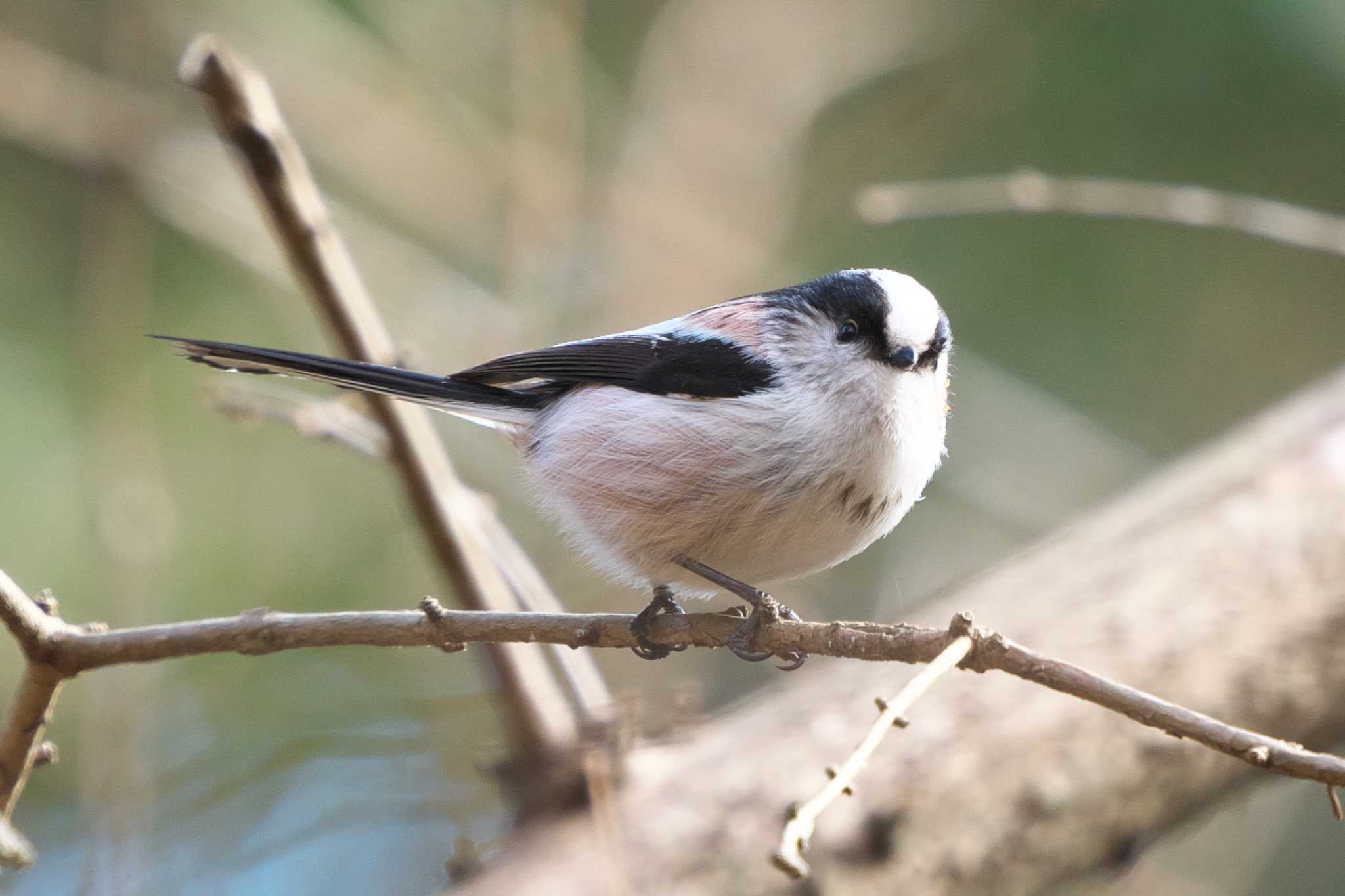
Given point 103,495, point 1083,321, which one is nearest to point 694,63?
point 1083,321

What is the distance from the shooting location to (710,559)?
2668mm

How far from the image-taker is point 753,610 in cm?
240

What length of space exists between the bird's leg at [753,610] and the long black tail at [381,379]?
0.73m

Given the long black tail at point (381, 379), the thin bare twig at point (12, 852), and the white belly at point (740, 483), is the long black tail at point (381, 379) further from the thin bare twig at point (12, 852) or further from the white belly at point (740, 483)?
the thin bare twig at point (12, 852)

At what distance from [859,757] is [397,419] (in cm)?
178

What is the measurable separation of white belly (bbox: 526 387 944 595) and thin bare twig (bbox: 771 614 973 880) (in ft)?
2.65

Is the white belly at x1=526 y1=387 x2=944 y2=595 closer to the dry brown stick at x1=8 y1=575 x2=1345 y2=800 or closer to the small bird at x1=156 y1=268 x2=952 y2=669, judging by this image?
the small bird at x1=156 y1=268 x2=952 y2=669

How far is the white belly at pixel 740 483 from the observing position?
2551 mm

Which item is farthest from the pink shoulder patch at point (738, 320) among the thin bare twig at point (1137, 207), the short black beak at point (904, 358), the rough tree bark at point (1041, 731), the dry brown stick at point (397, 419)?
the rough tree bark at point (1041, 731)

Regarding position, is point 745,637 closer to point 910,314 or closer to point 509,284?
point 910,314

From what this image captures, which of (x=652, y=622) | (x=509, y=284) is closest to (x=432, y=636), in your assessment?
(x=652, y=622)

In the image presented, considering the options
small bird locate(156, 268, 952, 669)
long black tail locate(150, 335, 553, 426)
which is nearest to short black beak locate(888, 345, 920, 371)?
small bird locate(156, 268, 952, 669)

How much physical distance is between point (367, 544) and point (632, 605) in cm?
148

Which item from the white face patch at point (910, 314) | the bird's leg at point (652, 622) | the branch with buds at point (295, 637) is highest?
the white face patch at point (910, 314)
